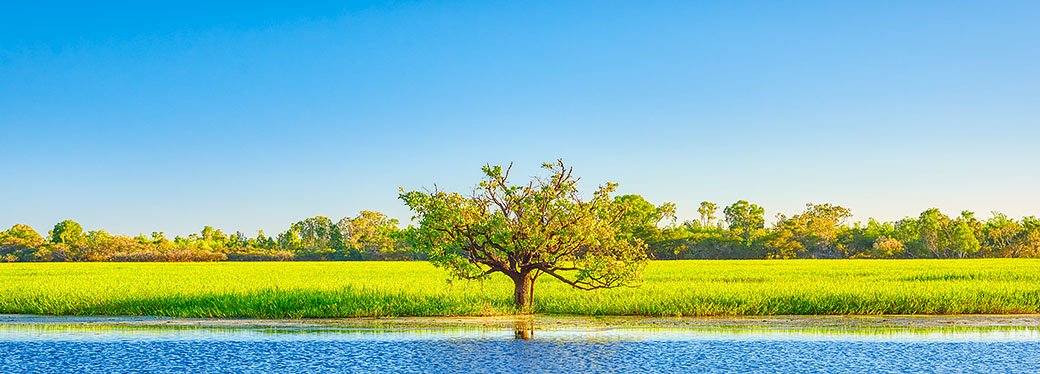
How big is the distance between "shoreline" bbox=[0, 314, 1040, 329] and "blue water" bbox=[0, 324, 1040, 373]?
40.9 inches

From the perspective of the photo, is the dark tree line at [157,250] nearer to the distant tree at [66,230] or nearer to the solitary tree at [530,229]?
the distant tree at [66,230]

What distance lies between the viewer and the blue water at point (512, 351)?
14.2 meters

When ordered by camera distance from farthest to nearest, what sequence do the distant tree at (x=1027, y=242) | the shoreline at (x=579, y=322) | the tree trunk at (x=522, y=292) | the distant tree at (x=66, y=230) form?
the distant tree at (x=66, y=230) → the distant tree at (x=1027, y=242) → the tree trunk at (x=522, y=292) → the shoreline at (x=579, y=322)

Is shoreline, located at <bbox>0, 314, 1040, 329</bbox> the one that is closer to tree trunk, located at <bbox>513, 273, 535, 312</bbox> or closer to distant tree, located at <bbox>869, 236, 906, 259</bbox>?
tree trunk, located at <bbox>513, 273, 535, 312</bbox>

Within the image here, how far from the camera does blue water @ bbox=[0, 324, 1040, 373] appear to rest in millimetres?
14195

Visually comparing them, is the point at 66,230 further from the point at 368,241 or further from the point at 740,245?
the point at 740,245

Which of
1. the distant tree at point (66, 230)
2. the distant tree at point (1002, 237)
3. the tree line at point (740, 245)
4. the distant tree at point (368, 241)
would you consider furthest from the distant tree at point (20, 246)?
the distant tree at point (1002, 237)

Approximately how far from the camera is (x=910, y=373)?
13.6m

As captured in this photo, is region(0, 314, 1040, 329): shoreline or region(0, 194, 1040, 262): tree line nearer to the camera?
region(0, 314, 1040, 329): shoreline

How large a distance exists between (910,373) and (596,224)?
31.4 feet

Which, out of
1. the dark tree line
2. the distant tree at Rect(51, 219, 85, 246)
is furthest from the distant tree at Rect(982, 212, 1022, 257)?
the distant tree at Rect(51, 219, 85, 246)

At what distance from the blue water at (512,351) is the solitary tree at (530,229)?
313 centimetres

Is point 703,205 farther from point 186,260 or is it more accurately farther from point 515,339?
point 515,339

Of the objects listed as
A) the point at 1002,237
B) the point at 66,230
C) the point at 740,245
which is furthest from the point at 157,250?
the point at 1002,237
